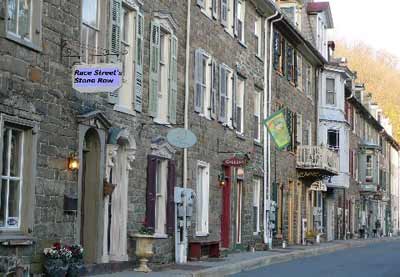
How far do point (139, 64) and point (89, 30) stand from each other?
244 centimetres

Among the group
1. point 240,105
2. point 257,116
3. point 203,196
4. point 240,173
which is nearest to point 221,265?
point 203,196

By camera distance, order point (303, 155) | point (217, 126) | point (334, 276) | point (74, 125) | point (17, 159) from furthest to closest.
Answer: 1. point (303, 155)
2. point (217, 126)
3. point (334, 276)
4. point (74, 125)
5. point (17, 159)

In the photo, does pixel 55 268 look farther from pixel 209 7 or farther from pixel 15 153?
pixel 209 7

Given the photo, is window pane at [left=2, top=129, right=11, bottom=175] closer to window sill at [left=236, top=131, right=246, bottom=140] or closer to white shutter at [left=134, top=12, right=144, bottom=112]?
white shutter at [left=134, top=12, right=144, bottom=112]

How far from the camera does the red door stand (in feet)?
79.5

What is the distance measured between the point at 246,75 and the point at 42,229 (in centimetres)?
1443

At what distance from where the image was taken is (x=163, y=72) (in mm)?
19172

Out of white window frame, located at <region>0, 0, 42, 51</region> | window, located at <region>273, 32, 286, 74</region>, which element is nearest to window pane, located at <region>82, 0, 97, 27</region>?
white window frame, located at <region>0, 0, 42, 51</region>

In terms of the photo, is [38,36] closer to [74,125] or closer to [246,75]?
[74,125]

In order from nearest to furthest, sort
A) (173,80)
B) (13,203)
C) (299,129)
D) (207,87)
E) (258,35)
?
(13,203) < (173,80) < (207,87) < (258,35) < (299,129)

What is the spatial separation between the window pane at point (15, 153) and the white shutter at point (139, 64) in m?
4.70

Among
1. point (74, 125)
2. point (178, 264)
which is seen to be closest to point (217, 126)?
point (178, 264)

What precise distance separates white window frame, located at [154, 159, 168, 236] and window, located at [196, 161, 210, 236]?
2.94m

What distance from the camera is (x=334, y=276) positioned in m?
17.9
